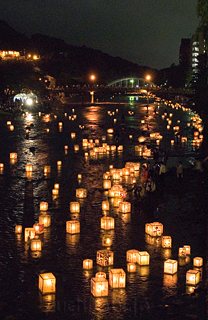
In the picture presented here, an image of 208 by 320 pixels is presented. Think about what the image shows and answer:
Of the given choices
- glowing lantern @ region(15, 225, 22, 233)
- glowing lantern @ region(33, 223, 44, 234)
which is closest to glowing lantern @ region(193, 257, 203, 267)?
glowing lantern @ region(33, 223, 44, 234)

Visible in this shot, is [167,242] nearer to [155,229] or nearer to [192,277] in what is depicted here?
[155,229]

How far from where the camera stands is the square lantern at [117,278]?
479 inches

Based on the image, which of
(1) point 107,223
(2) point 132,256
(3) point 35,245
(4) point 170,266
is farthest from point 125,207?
(4) point 170,266

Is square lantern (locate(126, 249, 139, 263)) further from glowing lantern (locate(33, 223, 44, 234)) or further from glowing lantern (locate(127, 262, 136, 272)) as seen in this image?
glowing lantern (locate(33, 223, 44, 234))

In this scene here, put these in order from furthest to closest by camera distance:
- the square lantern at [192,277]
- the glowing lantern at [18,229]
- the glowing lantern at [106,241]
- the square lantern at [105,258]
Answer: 1. the glowing lantern at [18,229]
2. the glowing lantern at [106,241]
3. the square lantern at [105,258]
4. the square lantern at [192,277]

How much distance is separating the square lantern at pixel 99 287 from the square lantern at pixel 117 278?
1.22 ft

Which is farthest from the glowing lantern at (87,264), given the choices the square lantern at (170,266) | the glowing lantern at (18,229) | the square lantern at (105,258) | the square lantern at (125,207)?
the square lantern at (125,207)

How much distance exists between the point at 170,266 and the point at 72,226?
4.11m

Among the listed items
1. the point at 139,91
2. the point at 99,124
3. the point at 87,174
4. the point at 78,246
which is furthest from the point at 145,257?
the point at 139,91

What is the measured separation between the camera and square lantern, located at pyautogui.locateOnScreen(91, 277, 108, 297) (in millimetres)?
11734

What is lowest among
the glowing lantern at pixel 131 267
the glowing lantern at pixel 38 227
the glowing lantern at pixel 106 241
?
the glowing lantern at pixel 131 267

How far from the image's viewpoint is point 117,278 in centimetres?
1218

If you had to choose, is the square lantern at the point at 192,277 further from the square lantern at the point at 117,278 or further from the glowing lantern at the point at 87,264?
the glowing lantern at the point at 87,264

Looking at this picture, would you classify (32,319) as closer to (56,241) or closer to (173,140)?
(56,241)
